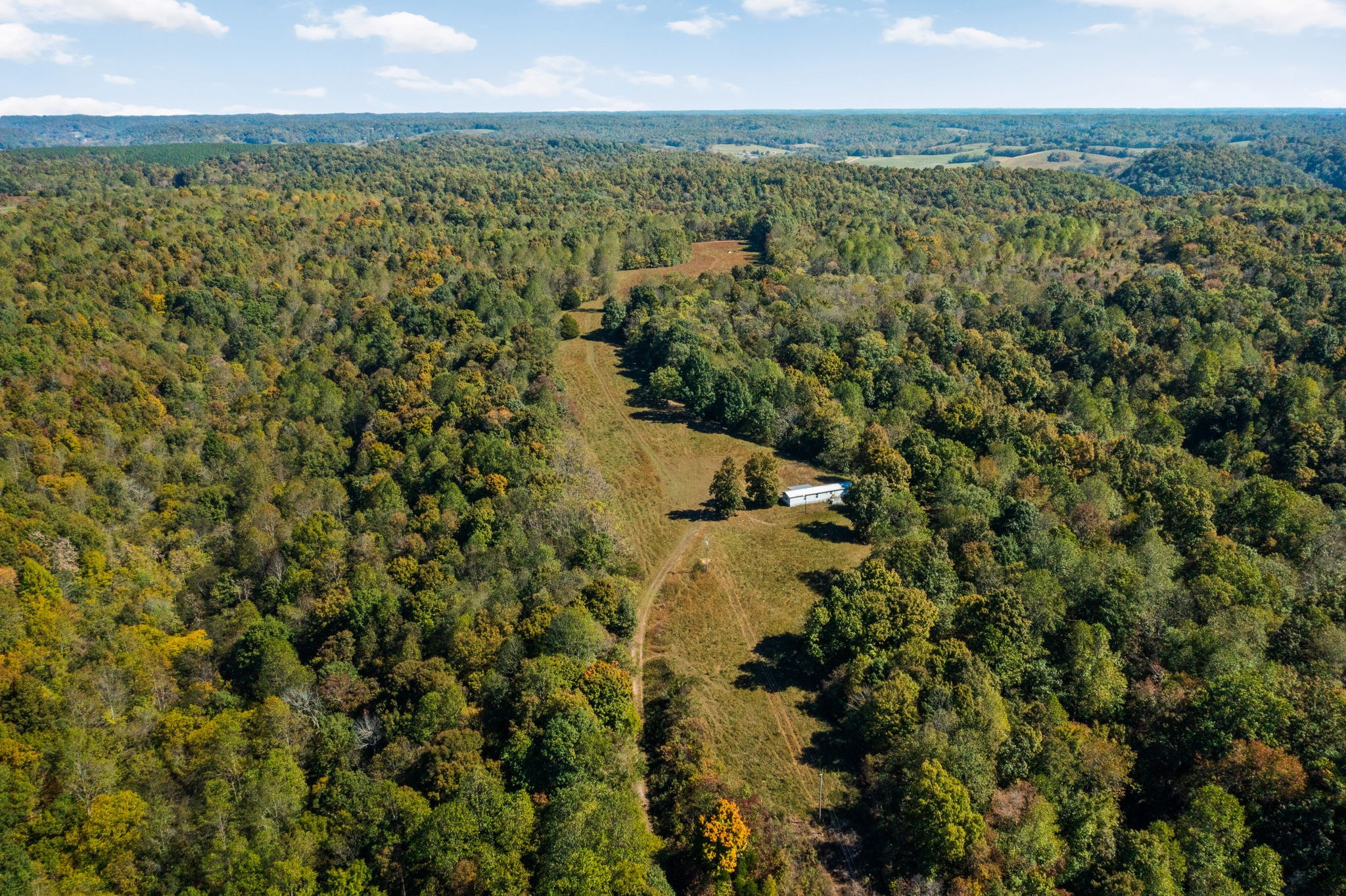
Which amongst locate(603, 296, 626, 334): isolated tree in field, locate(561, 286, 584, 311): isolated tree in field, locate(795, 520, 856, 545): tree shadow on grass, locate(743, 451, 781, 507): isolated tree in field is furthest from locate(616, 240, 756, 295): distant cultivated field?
locate(795, 520, 856, 545): tree shadow on grass

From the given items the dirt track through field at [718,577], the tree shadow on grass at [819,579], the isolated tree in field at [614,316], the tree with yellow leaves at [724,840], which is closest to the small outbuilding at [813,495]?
the dirt track through field at [718,577]

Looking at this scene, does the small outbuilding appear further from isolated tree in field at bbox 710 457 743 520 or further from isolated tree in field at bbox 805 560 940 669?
isolated tree in field at bbox 805 560 940 669

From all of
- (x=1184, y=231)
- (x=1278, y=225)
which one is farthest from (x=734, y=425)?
(x=1278, y=225)

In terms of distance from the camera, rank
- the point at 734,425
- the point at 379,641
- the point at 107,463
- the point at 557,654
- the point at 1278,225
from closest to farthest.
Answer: the point at 557,654
the point at 379,641
the point at 107,463
the point at 734,425
the point at 1278,225

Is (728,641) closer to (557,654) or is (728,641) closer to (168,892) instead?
(557,654)

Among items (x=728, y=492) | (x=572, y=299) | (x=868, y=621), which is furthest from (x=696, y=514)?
(x=572, y=299)

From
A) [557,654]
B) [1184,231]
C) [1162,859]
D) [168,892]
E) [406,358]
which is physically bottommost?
[168,892]

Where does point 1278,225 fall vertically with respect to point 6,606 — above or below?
above
